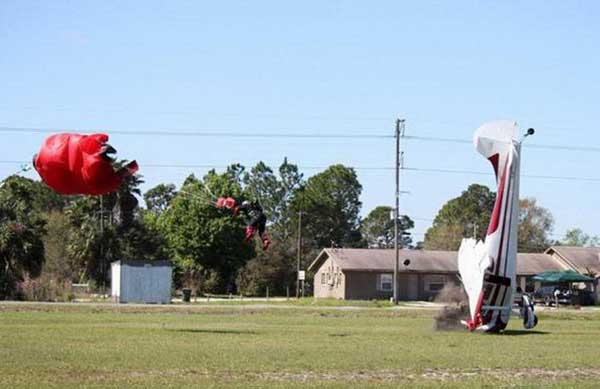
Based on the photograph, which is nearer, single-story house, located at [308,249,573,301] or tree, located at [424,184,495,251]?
single-story house, located at [308,249,573,301]

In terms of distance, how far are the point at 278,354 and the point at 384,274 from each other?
66.1 meters

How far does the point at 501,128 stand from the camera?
39125mm

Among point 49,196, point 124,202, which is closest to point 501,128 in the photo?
point 124,202

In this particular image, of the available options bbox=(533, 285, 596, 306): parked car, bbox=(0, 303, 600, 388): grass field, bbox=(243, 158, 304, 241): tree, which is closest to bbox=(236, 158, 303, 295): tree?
bbox=(243, 158, 304, 241): tree

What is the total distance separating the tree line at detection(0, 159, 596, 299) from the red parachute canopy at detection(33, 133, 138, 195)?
5.65 metres

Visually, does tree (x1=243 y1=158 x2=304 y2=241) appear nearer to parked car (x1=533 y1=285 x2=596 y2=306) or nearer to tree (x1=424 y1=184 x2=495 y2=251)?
tree (x1=424 y1=184 x2=495 y2=251)

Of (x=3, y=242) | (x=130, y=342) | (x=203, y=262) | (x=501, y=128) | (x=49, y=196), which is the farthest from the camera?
(x=49, y=196)

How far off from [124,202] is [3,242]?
27914 mm

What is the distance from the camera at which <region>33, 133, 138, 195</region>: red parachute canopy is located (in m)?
30.1

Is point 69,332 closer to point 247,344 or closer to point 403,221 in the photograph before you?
point 247,344

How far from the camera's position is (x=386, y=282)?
305ft

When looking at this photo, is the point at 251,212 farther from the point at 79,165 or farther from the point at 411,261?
the point at 411,261

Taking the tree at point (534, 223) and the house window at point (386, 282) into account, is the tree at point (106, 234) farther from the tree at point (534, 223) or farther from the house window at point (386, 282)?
the tree at point (534, 223)

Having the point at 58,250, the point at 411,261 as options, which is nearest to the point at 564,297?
the point at 411,261
